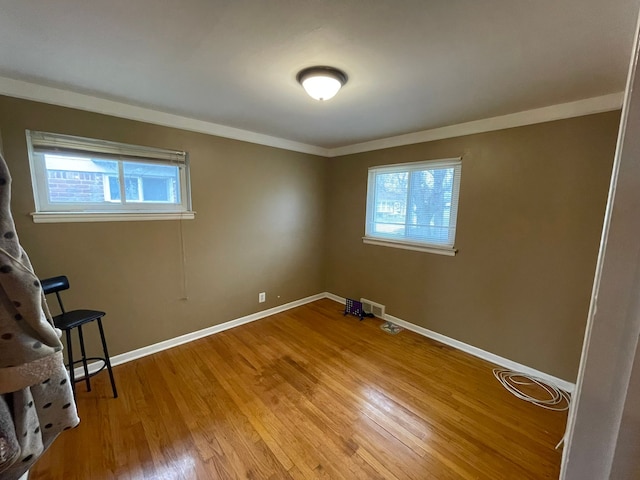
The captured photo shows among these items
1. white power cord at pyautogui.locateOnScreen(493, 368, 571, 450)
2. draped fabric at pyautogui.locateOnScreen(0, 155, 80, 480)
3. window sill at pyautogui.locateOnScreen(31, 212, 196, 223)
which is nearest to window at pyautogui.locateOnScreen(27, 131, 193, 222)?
window sill at pyautogui.locateOnScreen(31, 212, 196, 223)

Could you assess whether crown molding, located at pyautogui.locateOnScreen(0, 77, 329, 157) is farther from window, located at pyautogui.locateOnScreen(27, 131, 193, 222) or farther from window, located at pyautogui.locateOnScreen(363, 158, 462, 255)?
window, located at pyautogui.locateOnScreen(363, 158, 462, 255)

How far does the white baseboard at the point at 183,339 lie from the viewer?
2.29m

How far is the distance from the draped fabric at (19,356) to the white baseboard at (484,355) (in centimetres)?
303

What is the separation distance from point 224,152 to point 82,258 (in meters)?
1.58

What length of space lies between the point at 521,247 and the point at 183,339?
11.0 feet

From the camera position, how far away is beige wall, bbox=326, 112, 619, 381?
2.03 metres

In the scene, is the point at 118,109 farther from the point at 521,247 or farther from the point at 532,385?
the point at 532,385

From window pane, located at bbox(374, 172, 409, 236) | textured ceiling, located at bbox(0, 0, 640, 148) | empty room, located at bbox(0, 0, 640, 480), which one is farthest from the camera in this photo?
window pane, located at bbox(374, 172, 409, 236)

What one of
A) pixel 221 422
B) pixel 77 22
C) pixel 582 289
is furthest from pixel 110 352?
pixel 582 289

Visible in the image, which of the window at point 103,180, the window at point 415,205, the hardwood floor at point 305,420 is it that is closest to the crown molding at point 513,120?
the window at point 415,205

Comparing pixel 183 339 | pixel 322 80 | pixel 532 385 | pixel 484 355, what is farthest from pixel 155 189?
pixel 532 385

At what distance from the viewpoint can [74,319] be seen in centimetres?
181

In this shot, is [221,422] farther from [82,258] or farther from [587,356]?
[587,356]

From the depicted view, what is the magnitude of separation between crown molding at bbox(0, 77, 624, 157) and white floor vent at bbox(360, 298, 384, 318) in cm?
198
